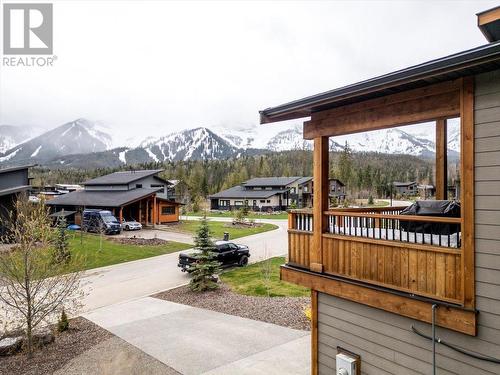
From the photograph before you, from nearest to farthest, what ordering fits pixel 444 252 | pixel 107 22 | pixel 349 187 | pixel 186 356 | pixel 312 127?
1. pixel 444 252
2. pixel 312 127
3. pixel 186 356
4. pixel 107 22
5. pixel 349 187

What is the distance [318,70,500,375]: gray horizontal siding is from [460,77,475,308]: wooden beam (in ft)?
0.18

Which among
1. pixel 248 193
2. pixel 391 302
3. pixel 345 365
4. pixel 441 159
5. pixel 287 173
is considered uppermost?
pixel 287 173

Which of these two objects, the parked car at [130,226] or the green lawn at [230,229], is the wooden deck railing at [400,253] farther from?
the parked car at [130,226]

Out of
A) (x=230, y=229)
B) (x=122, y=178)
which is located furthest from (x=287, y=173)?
(x=230, y=229)

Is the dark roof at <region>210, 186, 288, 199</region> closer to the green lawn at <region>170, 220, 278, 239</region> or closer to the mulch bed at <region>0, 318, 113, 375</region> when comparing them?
the green lawn at <region>170, 220, 278, 239</region>

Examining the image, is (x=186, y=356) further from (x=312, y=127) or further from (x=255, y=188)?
(x=255, y=188)

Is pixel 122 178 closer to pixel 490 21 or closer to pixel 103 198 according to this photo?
pixel 103 198

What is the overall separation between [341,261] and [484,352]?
2.32 metres

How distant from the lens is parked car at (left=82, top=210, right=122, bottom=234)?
32156 millimetres

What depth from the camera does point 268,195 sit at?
58844 millimetres

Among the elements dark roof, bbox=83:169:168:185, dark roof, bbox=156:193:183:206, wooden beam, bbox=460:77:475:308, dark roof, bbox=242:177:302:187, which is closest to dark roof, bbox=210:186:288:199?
dark roof, bbox=242:177:302:187

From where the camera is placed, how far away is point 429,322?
16.0ft

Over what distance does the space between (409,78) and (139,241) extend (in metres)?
26.6

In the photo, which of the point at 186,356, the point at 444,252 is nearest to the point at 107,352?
the point at 186,356
